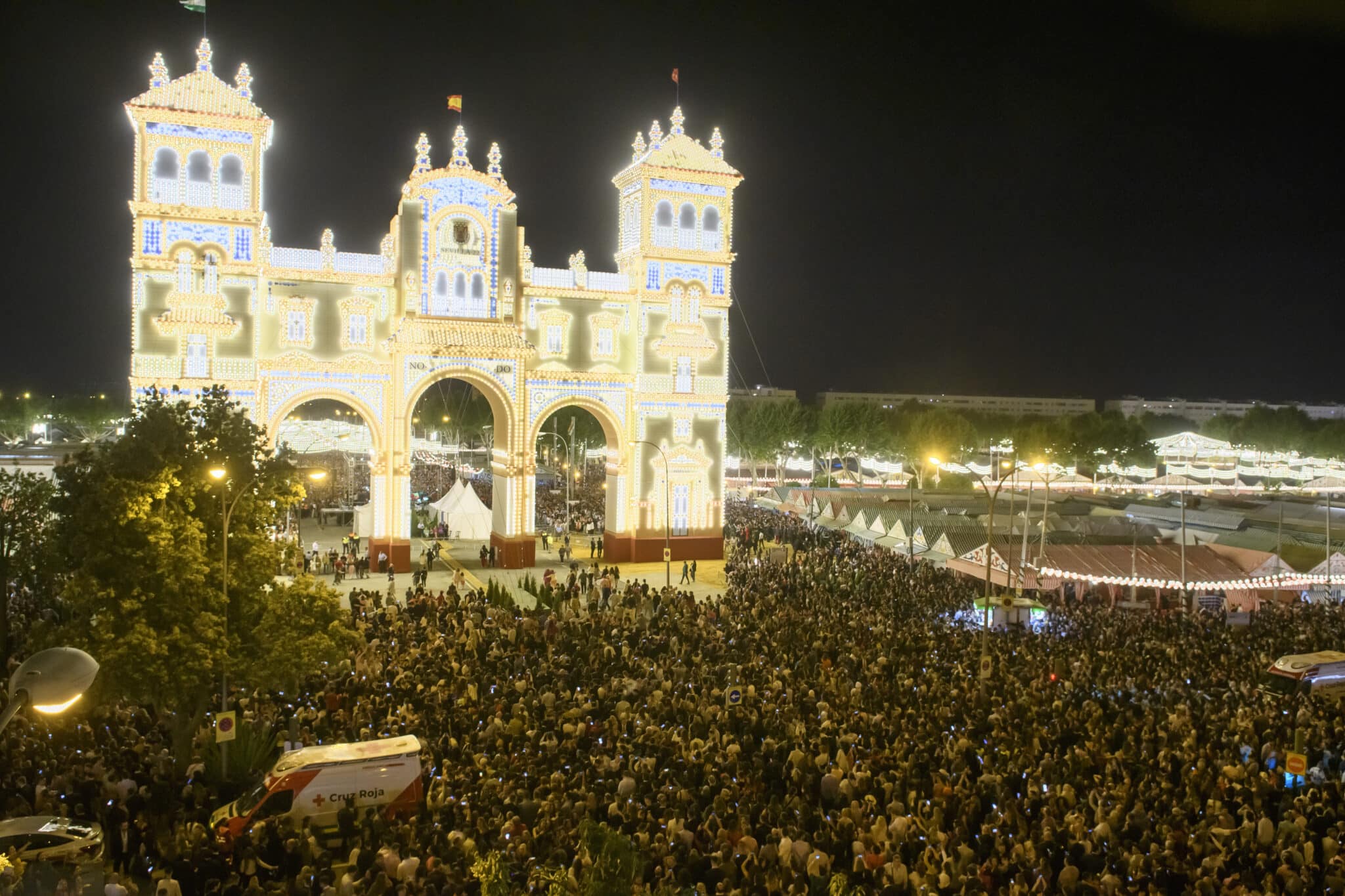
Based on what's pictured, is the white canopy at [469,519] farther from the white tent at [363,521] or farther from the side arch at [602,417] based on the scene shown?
the side arch at [602,417]

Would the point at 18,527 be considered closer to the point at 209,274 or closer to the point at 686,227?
the point at 209,274

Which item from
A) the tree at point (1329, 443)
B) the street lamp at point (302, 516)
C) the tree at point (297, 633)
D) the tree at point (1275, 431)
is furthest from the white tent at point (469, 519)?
the tree at point (1275, 431)

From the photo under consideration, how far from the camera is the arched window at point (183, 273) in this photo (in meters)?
34.0

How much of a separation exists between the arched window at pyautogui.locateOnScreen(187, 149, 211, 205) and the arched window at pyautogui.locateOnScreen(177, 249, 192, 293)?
1782 mm

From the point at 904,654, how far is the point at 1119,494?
59538mm

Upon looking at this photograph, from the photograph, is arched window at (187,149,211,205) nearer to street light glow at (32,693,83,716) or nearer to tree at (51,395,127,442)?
street light glow at (32,693,83,716)

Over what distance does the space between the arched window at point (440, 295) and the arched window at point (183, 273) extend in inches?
312

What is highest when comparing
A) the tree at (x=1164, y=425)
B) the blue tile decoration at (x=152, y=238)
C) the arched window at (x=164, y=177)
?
the arched window at (x=164, y=177)

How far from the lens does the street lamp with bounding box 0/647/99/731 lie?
5.41 metres

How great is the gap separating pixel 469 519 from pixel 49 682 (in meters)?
37.4

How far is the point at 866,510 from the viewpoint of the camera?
1714 inches

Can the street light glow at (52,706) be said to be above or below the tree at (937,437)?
below

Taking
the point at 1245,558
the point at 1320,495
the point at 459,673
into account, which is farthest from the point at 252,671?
the point at 1320,495

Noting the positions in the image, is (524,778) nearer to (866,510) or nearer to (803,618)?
(803,618)
